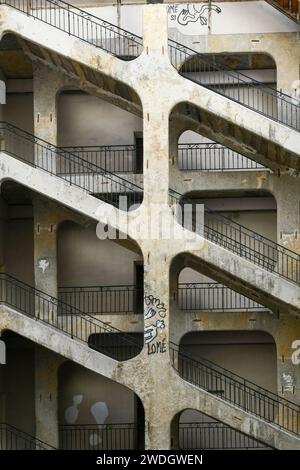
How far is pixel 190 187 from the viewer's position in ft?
123

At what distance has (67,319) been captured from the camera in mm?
36938

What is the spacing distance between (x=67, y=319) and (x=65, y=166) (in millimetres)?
5538

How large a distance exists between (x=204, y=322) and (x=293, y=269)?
3574mm

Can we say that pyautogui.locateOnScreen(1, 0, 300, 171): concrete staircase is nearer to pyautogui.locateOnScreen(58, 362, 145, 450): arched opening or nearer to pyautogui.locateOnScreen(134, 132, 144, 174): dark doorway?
pyautogui.locateOnScreen(134, 132, 144, 174): dark doorway

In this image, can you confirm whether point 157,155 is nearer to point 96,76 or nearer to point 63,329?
point 96,76

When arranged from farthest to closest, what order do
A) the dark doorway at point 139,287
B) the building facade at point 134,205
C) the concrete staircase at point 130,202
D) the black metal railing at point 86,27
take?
the dark doorway at point 139,287, the black metal railing at point 86,27, the building facade at point 134,205, the concrete staircase at point 130,202

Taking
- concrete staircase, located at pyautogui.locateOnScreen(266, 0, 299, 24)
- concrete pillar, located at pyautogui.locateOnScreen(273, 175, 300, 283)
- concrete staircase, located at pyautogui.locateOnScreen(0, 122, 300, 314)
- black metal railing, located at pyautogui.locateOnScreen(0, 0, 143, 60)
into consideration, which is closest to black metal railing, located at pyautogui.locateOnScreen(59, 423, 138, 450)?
concrete staircase, located at pyautogui.locateOnScreen(0, 122, 300, 314)

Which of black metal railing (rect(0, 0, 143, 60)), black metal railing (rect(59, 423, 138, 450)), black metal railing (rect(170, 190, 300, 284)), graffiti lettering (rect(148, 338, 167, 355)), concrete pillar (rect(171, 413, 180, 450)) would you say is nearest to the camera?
graffiti lettering (rect(148, 338, 167, 355))

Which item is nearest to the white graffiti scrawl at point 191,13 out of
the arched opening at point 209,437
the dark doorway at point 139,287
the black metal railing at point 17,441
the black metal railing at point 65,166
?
the black metal railing at point 65,166

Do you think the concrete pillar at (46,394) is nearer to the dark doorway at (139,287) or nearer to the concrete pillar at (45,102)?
the dark doorway at (139,287)

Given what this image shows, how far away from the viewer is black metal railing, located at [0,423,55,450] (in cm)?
3675

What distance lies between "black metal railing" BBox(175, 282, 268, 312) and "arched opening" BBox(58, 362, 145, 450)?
150 inches

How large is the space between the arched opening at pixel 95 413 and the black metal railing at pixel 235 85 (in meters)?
11.1

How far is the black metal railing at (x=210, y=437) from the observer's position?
3778 cm
